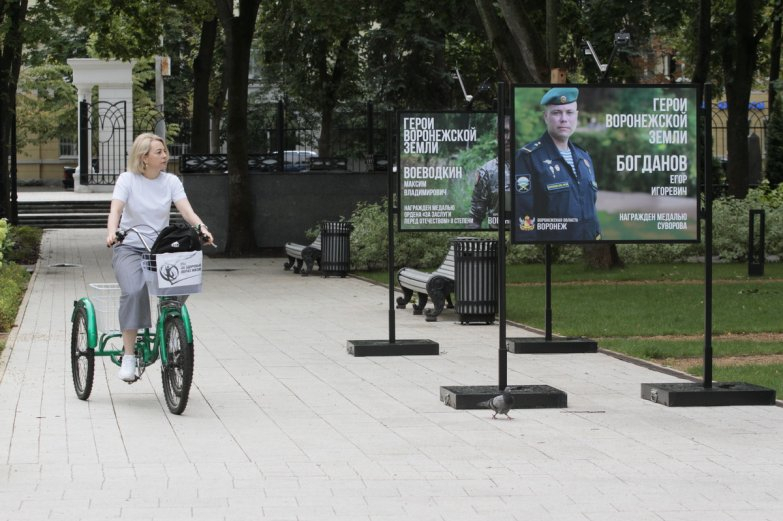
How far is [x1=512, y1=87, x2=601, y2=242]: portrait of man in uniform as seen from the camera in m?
10.7

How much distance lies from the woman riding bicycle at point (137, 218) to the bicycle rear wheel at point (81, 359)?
0.30m

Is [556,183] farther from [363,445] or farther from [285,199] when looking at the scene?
[285,199]

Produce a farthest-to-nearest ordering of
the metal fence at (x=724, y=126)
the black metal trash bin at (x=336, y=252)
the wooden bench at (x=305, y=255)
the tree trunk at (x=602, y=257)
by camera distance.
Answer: the metal fence at (x=724, y=126)
the wooden bench at (x=305, y=255)
the black metal trash bin at (x=336, y=252)
the tree trunk at (x=602, y=257)

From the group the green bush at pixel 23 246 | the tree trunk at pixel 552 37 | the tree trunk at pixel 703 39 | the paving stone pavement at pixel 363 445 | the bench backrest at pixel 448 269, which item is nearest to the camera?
the paving stone pavement at pixel 363 445

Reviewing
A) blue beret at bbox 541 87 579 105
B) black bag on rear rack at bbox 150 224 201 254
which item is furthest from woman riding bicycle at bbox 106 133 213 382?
blue beret at bbox 541 87 579 105

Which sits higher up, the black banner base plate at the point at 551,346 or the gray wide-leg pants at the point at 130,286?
the gray wide-leg pants at the point at 130,286

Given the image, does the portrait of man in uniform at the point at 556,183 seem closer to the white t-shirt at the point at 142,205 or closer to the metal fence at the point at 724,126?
the white t-shirt at the point at 142,205

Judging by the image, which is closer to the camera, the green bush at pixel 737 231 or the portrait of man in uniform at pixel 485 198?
the portrait of man in uniform at pixel 485 198

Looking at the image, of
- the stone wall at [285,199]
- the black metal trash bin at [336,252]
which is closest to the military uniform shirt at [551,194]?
the black metal trash bin at [336,252]

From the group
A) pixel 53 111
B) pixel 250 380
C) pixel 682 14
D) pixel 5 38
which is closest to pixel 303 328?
pixel 250 380

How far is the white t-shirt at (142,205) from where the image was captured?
9602 mm

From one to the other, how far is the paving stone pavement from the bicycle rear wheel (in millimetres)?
127

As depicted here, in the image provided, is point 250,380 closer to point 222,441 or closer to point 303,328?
point 222,441

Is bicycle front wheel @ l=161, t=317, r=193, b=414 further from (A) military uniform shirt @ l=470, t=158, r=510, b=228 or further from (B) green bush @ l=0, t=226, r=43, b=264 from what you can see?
(B) green bush @ l=0, t=226, r=43, b=264
